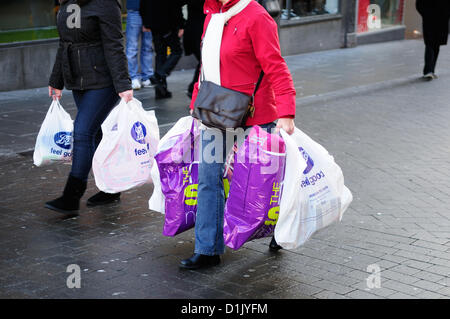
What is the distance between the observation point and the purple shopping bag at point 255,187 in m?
4.15

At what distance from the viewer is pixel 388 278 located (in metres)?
4.31

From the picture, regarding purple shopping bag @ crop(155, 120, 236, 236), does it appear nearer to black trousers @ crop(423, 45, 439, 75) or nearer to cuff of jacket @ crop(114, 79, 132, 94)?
cuff of jacket @ crop(114, 79, 132, 94)

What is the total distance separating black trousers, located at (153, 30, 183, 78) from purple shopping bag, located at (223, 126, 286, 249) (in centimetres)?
626

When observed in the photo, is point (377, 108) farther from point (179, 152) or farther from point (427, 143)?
point (179, 152)

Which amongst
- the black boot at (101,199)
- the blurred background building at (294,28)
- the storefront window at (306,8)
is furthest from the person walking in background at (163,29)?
the storefront window at (306,8)

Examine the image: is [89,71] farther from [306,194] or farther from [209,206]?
[306,194]

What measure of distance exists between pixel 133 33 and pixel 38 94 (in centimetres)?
170

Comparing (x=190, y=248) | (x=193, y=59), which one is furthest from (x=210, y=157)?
(x=193, y=59)

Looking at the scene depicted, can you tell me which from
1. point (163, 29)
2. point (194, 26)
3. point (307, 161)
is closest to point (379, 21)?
point (163, 29)

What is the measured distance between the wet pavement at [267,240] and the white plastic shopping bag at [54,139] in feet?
1.33

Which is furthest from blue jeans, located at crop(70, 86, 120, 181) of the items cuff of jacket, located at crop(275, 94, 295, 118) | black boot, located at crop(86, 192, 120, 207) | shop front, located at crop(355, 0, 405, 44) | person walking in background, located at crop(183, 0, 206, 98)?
shop front, located at crop(355, 0, 405, 44)

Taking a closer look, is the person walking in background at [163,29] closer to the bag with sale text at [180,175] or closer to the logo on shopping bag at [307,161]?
the bag with sale text at [180,175]

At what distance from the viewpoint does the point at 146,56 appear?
1138 cm
